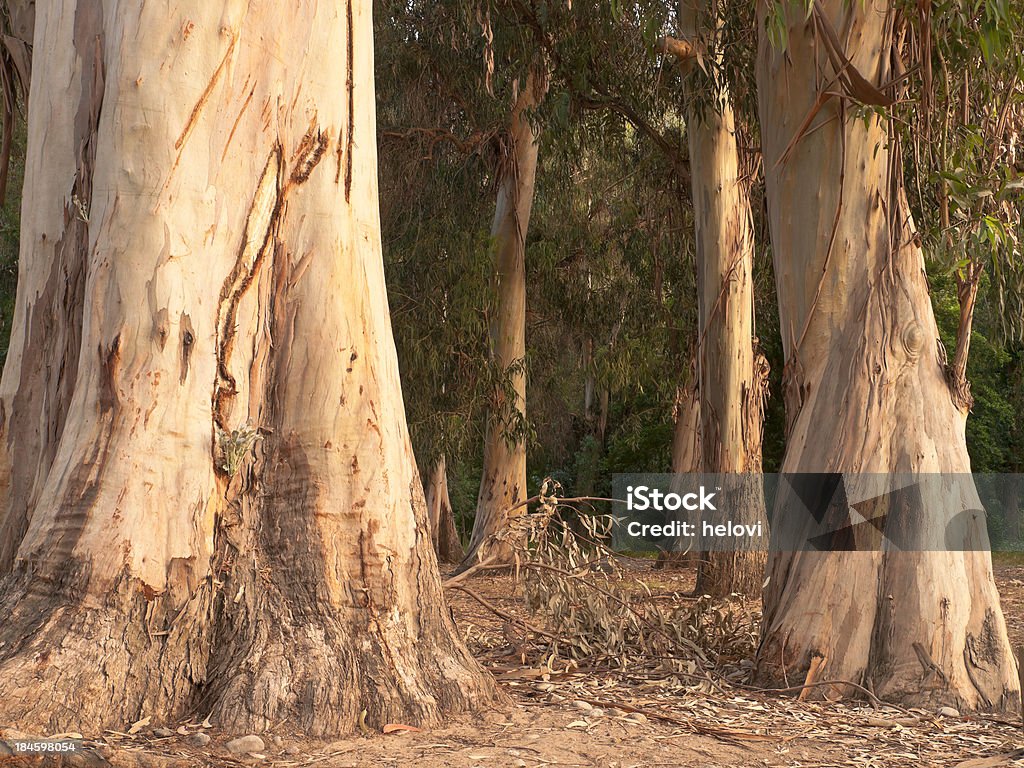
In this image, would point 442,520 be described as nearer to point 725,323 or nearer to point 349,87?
point 725,323

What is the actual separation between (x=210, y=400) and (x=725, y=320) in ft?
21.0

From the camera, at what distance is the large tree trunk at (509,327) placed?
11.9 m

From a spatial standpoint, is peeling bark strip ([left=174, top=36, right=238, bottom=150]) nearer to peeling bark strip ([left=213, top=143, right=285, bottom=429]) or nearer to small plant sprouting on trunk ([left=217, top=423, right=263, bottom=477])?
peeling bark strip ([left=213, top=143, right=285, bottom=429])

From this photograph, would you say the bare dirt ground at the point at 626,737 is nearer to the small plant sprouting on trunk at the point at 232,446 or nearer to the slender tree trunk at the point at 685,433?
the small plant sprouting on trunk at the point at 232,446

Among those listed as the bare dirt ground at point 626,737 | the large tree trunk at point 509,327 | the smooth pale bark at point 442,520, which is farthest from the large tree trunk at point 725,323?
the smooth pale bark at point 442,520

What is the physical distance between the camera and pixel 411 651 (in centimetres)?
349

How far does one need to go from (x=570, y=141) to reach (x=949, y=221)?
589 centimetres

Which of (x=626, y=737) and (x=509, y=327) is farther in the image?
(x=509, y=327)

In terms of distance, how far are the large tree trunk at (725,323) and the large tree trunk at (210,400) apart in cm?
549

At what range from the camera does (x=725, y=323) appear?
9117 mm

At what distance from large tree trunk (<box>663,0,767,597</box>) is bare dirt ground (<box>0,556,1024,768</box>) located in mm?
4519

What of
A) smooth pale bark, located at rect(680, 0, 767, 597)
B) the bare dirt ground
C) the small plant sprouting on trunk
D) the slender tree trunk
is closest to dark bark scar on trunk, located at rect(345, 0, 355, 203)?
the small plant sprouting on trunk

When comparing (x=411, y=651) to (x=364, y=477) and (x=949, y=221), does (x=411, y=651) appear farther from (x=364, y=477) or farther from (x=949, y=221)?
(x=949, y=221)

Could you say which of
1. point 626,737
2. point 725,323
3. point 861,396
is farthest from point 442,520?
point 626,737
